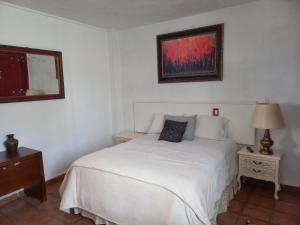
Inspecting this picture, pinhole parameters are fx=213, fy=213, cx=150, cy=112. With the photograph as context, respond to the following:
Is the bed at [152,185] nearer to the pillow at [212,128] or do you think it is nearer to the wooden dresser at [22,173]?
Result: the pillow at [212,128]

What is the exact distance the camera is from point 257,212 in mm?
2248

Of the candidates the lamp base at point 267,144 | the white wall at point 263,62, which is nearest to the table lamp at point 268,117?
the lamp base at point 267,144

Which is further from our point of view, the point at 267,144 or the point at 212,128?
the point at 212,128

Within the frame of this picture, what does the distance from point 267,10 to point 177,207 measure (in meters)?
2.56

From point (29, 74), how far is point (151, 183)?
2.17 metres

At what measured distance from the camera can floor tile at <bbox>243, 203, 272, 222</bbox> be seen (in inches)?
85.2

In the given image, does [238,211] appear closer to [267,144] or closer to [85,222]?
[267,144]

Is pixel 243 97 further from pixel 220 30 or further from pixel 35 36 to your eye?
pixel 35 36

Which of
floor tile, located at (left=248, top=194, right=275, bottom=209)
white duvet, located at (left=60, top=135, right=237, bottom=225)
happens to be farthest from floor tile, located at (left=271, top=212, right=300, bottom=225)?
white duvet, located at (left=60, top=135, right=237, bottom=225)

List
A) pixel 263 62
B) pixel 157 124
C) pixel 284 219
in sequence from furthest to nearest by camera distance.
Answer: pixel 157 124 < pixel 263 62 < pixel 284 219

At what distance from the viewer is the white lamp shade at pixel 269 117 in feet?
7.89

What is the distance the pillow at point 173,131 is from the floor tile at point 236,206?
3.14 ft

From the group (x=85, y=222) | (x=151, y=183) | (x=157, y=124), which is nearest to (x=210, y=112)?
(x=157, y=124)

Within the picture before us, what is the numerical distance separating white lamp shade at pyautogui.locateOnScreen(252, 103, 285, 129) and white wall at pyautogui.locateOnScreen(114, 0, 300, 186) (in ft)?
0.94
